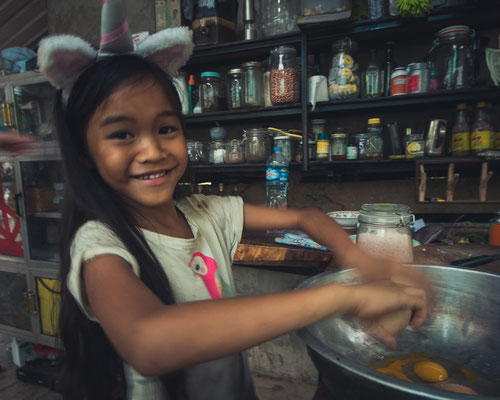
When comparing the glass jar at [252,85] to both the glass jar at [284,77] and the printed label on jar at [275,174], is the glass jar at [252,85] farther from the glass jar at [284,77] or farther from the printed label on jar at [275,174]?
the printed label on jar at [275,174]

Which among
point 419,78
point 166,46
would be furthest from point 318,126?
point 166,46

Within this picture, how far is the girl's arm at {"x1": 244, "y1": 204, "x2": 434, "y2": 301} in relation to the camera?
0.64 m

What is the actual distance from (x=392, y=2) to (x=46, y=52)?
5.36 ft

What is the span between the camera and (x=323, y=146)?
67.9 inches

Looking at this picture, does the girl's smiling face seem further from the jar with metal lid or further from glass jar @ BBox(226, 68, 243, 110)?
the jar with metal lid

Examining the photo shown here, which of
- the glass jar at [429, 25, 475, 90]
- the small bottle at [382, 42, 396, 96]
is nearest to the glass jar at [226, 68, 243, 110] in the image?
the small bottle at [382, 42, 396, 96]

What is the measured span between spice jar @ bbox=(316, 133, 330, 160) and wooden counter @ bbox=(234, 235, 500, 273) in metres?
0.74

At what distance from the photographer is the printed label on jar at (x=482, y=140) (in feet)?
4.80

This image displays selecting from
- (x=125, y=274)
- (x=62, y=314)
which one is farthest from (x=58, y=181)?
(x=125, y=274)

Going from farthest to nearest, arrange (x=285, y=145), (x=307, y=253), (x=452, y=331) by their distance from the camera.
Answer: (x=285, y=145) < (x=307, y=253) < (x=452, y=331)

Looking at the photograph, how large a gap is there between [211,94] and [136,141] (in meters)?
1.44

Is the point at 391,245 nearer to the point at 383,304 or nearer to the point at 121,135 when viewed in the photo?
the point at 383,304

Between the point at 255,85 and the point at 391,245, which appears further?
the point at 255,85

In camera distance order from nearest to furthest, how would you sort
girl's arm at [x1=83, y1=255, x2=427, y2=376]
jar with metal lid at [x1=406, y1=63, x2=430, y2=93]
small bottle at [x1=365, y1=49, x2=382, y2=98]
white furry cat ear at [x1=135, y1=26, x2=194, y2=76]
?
girl's arm at [x1=83, y1=255, x2=427, y2=376]
white furry cat ear at [x1=135, y1=26, x2=194, y2=76]
jar with metal lid at [x1=406, y1=63, x2=430, y2=93]
small bottle at [x1=365, y1=49, x2=382, y2=98]
